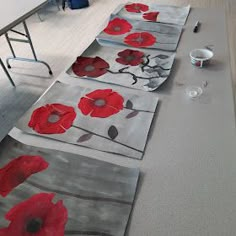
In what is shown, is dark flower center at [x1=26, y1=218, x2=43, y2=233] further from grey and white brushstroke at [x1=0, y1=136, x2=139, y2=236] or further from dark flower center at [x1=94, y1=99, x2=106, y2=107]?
dark flower center at [x1=94, y1=99, x2=106, y2=107]

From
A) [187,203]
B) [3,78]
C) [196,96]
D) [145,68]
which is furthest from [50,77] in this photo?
[187,203]

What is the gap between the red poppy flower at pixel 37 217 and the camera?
0.60 m

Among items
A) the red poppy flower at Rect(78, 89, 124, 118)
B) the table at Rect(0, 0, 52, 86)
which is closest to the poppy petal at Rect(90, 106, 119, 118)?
the red poppy flower at Rect(78, 89, 124, 118)

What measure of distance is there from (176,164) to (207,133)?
7.0 inches

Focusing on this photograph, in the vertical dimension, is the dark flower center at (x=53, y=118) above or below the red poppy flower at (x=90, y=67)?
above

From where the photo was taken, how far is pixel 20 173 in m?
0.73

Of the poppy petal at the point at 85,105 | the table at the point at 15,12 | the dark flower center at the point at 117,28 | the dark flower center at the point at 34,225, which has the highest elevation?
the table at the point at 15,12

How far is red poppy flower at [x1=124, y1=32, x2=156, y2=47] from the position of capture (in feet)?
4.36

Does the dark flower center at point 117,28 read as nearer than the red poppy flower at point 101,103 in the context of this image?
No

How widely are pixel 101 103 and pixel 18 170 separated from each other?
394mm

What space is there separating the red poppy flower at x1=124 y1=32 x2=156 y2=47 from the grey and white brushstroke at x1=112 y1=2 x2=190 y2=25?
0.22m

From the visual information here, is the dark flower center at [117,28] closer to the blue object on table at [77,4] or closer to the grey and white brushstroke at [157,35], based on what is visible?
the grey and white brushstroke at [157,35]

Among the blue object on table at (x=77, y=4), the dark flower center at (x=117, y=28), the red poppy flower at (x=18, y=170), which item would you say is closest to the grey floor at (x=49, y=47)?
the blue object on table at (x=77, y=4)

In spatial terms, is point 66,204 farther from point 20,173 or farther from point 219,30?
point 219,30
